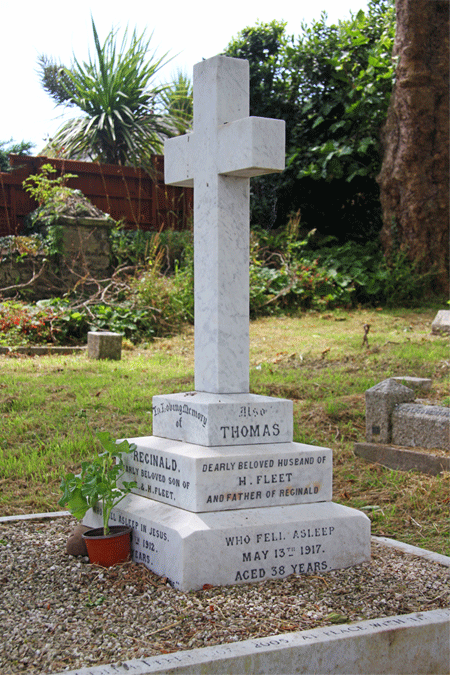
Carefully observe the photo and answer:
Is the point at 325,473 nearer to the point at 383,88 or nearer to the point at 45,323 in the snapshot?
the point at 45,323

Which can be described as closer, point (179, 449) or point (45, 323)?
point (179, 449)

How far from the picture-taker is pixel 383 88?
47.5ft

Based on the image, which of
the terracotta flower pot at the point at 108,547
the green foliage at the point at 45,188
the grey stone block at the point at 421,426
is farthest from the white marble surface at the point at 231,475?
the green foliage at the point at 45,188

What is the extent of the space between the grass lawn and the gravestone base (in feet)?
2.62

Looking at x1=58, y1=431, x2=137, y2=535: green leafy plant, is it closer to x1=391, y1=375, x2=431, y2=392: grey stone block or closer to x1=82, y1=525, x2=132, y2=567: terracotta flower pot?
x1=82, y1=525, x2=132, y2=567: terracotta flower pot

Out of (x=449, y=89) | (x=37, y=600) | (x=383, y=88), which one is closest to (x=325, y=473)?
(x=37, y=600)

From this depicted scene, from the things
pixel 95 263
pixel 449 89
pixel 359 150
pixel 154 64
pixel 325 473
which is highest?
pixel 154 64

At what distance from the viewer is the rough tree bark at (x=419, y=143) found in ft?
40.8

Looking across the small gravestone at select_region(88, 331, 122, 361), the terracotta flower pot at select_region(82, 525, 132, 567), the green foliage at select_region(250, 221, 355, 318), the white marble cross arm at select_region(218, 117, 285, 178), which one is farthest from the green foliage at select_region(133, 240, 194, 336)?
the terracotta flower pot at select_region(82, 525, 132, 567)

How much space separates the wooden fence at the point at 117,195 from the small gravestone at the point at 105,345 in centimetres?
555

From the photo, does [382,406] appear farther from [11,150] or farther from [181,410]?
[11,150]

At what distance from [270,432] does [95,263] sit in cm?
964

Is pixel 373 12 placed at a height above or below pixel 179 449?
above

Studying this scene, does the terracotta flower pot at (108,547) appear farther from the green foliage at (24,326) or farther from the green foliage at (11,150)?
the green foliage at (11,150)
